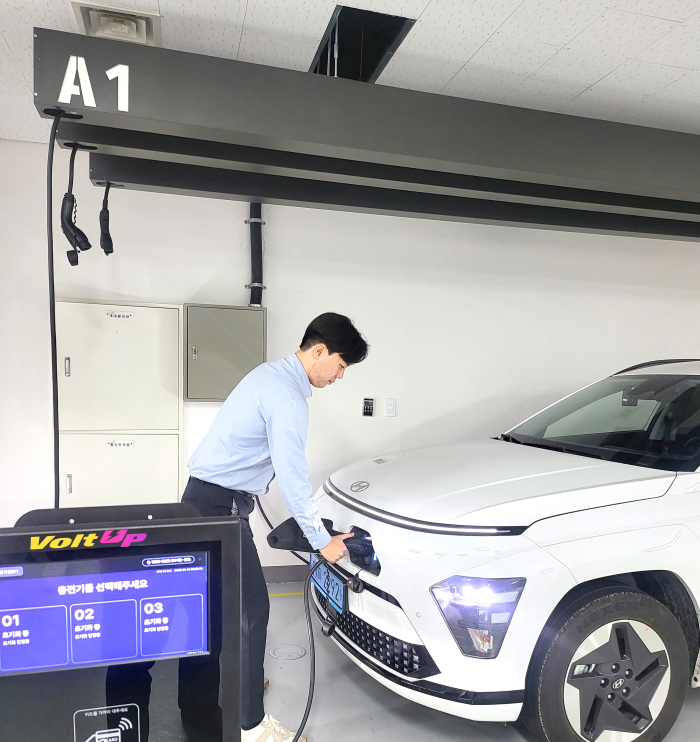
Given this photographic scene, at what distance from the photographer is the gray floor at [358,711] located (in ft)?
7.41

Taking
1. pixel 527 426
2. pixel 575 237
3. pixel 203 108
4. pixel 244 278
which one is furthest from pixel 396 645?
pixel 575 237

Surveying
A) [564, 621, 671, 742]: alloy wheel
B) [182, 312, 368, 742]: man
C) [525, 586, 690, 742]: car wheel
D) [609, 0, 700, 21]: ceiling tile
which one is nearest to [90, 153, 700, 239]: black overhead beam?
[182, 312, 368, 742]: man

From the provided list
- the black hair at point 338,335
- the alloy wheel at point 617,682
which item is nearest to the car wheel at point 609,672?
the alloy wheel at point 617,682

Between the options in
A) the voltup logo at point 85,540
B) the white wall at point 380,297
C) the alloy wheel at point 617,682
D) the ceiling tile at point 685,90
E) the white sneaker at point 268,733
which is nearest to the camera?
the voltup logo at point 85,540

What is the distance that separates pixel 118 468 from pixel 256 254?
158 centimetres

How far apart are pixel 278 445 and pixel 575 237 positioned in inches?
131

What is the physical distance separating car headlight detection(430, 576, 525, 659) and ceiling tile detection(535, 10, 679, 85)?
2.08m

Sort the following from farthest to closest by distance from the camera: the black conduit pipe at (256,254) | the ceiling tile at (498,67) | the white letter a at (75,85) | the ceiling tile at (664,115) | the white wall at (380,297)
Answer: the black conduit pipe at (256,254) < the white wall at (380,297) < the ceiling tile at (664,115) < the ceiling tile at (498,67) < the white letter a at (75,85)

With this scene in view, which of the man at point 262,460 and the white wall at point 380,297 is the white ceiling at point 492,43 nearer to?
the white wall at point 380,297

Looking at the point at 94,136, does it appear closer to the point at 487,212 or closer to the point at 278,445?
the point at 278,445

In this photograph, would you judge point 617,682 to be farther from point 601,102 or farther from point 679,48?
point 601,102

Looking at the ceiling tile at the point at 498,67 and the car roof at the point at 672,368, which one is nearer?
the ceiling tile at the point at 498,67

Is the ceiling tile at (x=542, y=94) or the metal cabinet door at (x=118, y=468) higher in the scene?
the ceiling tile at (x=542, y=94)

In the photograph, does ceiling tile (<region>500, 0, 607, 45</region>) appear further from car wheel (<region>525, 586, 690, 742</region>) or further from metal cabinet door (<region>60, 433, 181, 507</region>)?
metal cabinet door (<region>60, 433, 181, 507</region>)
